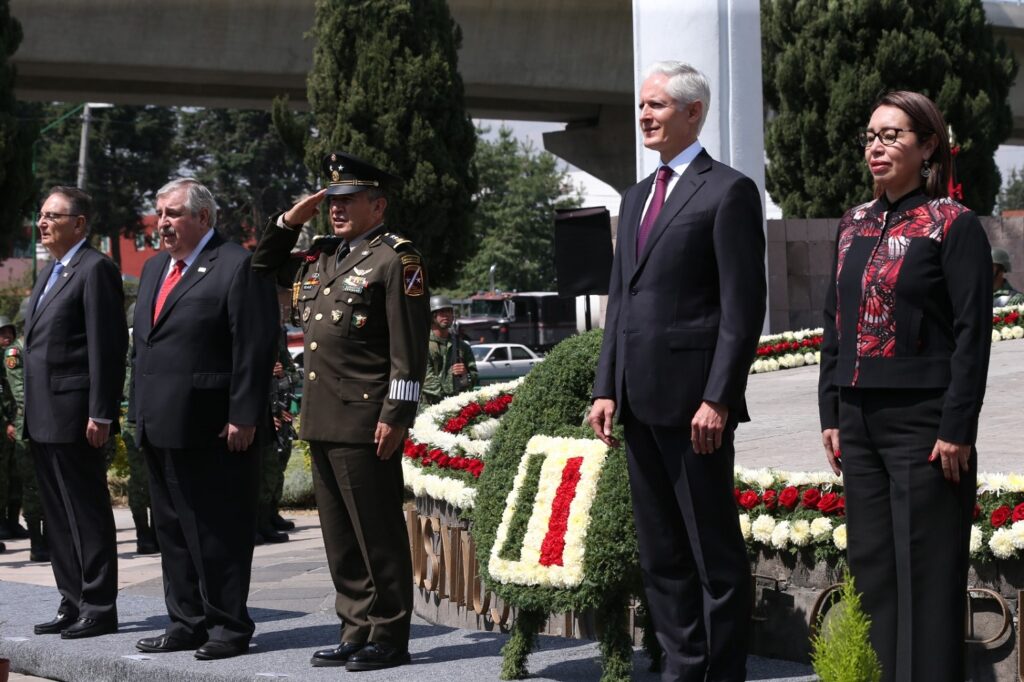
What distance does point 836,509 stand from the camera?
17.9 feet

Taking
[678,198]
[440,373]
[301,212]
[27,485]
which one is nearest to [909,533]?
A: [678,198]

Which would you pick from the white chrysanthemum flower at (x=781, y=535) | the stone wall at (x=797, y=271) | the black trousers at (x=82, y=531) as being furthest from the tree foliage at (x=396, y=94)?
the white chrysanthemum flower at (x=781, y=535)

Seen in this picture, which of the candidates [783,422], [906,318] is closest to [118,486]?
[783,422]

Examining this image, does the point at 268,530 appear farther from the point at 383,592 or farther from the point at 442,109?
the point at 442,109

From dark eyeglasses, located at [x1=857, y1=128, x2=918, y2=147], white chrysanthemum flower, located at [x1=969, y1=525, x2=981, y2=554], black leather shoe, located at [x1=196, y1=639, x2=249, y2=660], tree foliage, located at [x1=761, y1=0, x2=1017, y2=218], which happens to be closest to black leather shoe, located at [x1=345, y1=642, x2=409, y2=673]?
black leather shoe, located at [x1=196, y1=639, x2=249, y2=660]

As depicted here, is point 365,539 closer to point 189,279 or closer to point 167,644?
point 167,644

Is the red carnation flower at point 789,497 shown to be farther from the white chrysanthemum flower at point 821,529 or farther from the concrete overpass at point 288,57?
the concrete overpass at point 288,57

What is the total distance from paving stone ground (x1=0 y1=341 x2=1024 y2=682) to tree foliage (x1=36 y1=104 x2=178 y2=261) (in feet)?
158

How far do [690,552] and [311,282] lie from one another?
6.46 ft

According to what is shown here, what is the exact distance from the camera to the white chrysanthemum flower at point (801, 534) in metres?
5.45

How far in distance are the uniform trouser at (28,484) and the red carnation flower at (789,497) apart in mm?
6523

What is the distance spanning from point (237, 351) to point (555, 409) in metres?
1.29

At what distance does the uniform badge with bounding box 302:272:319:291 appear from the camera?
232 inches

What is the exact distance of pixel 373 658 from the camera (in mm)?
5711
